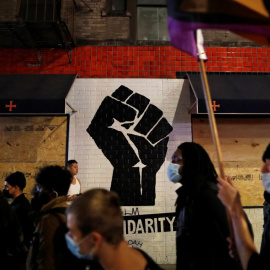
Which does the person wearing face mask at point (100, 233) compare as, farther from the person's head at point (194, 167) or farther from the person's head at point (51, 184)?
the person's head at point (51, 184)

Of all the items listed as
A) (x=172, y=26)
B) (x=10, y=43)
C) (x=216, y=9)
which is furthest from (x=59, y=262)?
(x=10, y=43)

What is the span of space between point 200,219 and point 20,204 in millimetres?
2745

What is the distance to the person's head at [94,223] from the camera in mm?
1668

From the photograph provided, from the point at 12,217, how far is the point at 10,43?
6740 millimetres

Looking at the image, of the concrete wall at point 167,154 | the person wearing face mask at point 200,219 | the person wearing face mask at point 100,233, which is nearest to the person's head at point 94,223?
the person wearing face mask at point 100,233

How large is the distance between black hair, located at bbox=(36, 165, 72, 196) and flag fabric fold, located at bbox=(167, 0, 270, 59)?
1829mm

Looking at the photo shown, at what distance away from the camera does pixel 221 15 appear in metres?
2.75

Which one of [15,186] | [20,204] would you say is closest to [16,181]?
[15,186]

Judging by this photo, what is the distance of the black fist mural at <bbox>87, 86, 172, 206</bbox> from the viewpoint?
834 centimetres

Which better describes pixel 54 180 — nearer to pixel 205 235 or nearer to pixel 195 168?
pixel 195 168

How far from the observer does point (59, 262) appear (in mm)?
2893

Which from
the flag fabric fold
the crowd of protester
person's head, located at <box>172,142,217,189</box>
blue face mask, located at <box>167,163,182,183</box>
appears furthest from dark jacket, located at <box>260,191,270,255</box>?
the flag fabric fold

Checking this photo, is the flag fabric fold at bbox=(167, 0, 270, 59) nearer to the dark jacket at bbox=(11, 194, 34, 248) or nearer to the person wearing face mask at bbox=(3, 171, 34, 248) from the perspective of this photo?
the person wearing face mask at bbox=(3, 171, 34, 248)

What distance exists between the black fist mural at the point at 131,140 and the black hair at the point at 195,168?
5281mm
